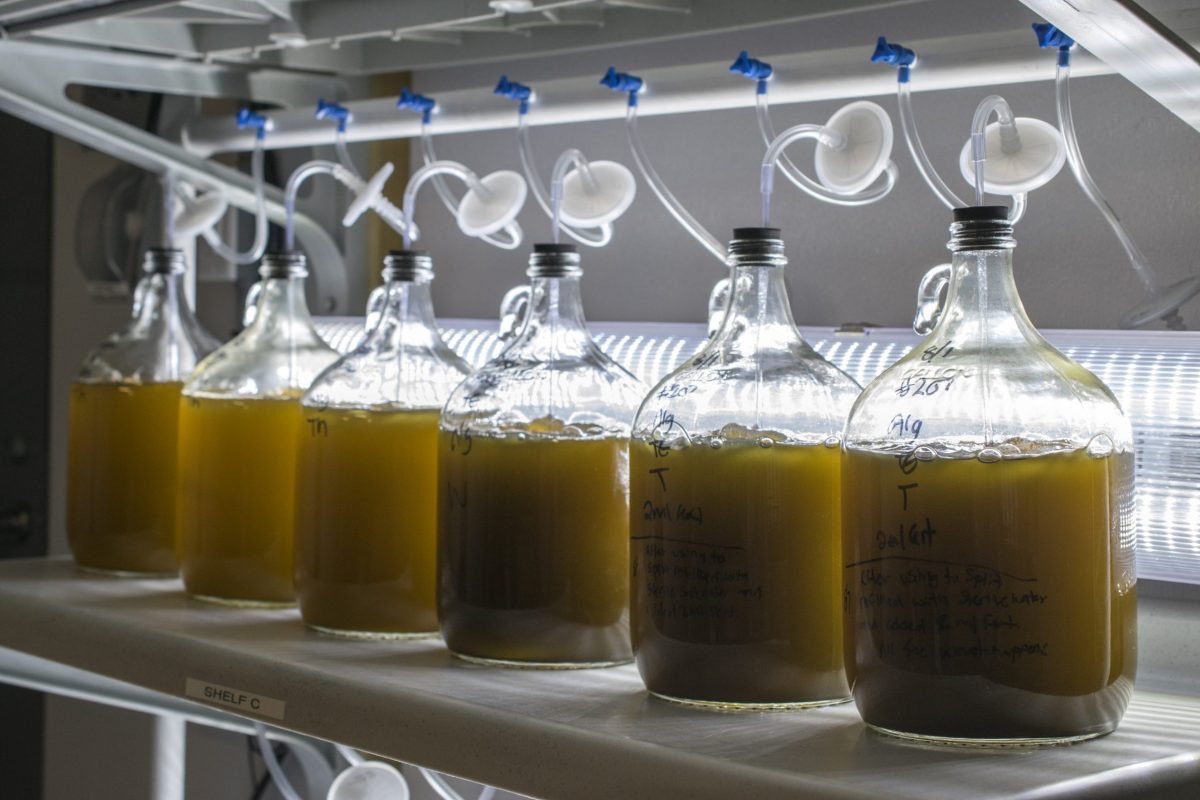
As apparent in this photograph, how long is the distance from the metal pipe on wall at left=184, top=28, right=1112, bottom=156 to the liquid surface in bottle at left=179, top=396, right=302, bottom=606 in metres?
0.35

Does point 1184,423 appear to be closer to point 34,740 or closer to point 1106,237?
point 1106,237

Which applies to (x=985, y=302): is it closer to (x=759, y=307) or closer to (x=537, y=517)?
(x=759, y=307)

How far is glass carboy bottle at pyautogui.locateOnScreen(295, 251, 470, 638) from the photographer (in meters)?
1.04

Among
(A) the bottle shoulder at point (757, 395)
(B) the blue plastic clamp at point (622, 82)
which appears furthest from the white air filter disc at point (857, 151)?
(B) the blue plastic clamp at point (622, 82)

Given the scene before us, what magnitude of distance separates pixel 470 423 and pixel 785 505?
24cm

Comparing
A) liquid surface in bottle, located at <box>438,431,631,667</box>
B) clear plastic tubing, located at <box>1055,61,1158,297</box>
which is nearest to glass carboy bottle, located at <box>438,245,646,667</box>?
liquid surface in bottle, located at <box>438,431,631,667</box>

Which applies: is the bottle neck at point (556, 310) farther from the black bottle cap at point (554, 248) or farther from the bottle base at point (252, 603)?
the bottle base at point (252, 603)

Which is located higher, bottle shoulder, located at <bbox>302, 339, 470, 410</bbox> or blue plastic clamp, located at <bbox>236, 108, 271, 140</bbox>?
blue plastic clamp, located at <bbox>236, 108, 271, 140</bbox>

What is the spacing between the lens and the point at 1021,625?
2.39ft

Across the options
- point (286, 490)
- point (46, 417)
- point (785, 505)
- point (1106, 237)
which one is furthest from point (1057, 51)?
point (46, 417)

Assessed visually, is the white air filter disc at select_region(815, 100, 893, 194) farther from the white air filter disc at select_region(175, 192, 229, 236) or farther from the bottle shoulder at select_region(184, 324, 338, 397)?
the white air filter disc at select_region(175, 192, 229, 236)

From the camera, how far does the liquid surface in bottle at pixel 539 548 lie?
93cm

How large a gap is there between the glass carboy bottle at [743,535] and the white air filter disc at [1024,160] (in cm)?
16

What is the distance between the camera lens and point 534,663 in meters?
0.95
